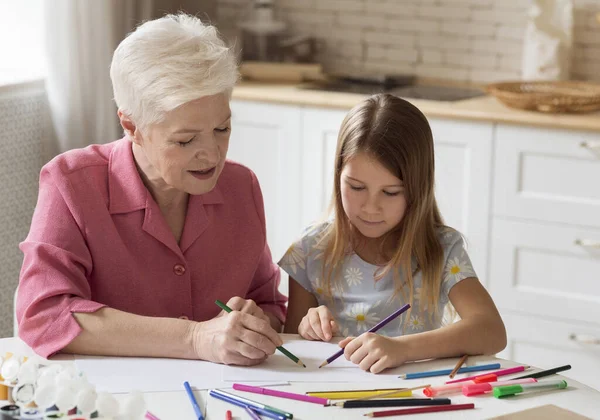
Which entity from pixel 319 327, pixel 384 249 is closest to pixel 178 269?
pixel 319 327

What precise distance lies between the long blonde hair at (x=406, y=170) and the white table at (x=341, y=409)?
45 cm

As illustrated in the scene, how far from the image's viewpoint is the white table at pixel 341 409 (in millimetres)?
1529

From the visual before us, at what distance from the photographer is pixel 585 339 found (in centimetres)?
325

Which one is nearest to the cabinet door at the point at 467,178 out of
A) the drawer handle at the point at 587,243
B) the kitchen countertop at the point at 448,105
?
the kitchen countertop at the point at 448,105

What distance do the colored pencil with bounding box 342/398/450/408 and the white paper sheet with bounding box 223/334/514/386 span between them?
0.31 ft

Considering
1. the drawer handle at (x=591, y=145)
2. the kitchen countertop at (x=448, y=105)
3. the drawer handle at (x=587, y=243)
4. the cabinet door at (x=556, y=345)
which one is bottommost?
the cabinet door at (x=556, y=345)

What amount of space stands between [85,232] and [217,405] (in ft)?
1.78

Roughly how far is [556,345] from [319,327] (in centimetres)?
169

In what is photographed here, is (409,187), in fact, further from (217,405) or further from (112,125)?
(112,125)

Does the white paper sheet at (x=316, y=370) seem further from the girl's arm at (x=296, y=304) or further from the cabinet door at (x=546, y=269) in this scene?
the cabinet door at (x=546, y=269)

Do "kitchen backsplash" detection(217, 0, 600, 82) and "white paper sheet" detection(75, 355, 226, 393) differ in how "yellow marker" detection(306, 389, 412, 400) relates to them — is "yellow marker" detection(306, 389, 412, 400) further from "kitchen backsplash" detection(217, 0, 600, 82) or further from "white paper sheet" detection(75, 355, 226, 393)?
"kitchen backsplash" detection(217, 0, 600, 82)

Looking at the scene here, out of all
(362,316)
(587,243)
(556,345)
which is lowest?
(556,345)

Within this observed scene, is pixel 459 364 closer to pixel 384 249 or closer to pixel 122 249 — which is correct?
pixel 384 249

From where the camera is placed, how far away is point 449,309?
2180 mm
